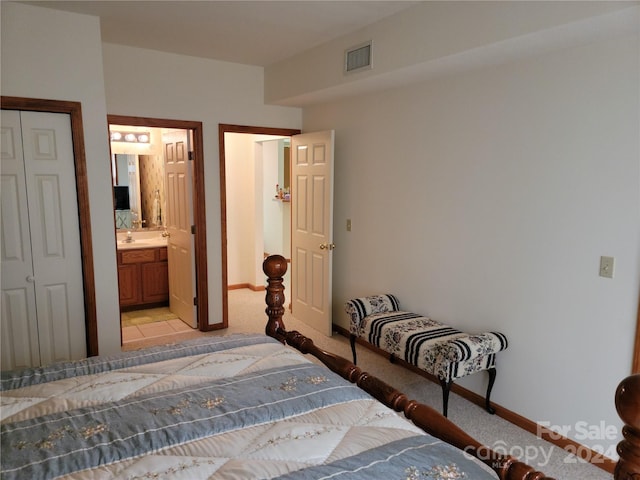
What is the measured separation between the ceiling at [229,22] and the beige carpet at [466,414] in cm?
268

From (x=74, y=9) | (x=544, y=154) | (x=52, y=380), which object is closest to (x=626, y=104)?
(x=544, y=154)

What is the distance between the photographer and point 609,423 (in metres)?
2.39

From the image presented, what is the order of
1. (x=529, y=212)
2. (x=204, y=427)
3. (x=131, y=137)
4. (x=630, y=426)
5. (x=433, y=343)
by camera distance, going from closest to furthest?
(x=630, y=426) → (x=204, y=427) → (x=529, y=212) → (x=433, y=343) → (x=131, y=137)

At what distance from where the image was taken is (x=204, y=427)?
4.22 ft

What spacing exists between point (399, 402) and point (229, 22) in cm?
285

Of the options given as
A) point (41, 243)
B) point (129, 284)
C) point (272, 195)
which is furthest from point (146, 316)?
point (272, 195)

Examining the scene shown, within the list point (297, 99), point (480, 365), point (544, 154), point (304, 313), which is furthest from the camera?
point (304, 313)

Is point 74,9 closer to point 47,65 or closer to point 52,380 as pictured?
point 47,65

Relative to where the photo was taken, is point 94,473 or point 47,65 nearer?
point 94,473

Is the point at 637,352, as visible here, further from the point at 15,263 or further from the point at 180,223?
the point at 180,223

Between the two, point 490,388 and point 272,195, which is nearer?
point 490,388

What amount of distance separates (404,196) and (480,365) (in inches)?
57.0

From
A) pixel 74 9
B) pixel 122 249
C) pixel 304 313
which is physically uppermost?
pixel 74 9

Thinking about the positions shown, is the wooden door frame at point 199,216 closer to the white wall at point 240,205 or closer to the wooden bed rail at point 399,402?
the white wall at point 240,205
